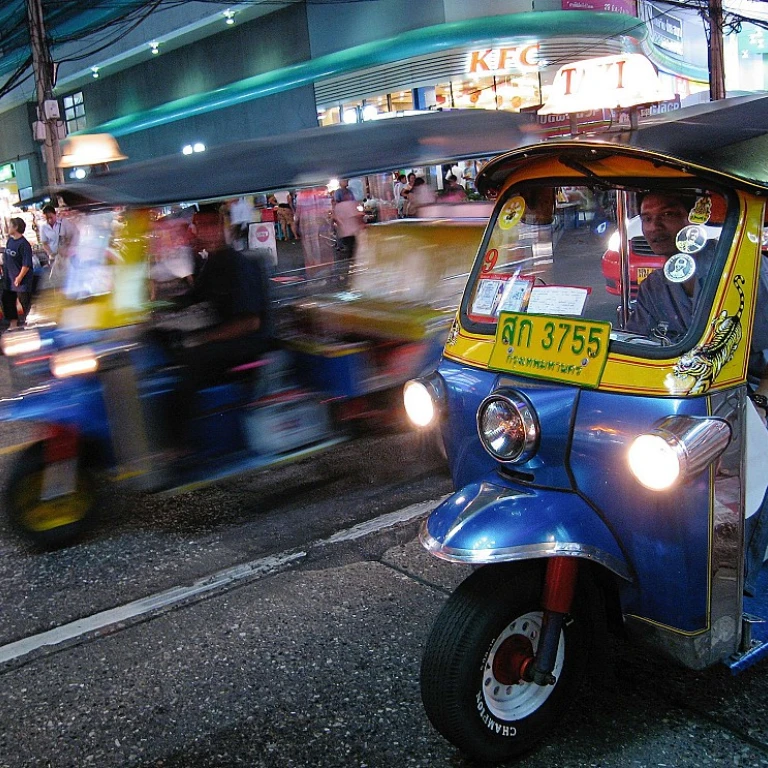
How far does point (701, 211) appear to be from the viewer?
9.11 feet

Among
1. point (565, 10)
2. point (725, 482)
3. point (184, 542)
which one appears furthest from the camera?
point (565, 10)

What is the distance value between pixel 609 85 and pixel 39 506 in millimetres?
5587

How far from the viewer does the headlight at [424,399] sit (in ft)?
10.3

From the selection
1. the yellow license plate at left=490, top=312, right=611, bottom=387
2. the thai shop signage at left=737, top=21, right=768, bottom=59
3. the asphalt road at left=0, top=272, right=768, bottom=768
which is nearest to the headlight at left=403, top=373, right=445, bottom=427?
the yellow license plate at left=490, top=312, right=611, bottom=387

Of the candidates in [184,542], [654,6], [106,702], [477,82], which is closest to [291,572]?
[184,542]

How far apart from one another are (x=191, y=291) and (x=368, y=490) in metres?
1.63

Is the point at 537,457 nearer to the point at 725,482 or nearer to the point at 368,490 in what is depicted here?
the point at 725,482

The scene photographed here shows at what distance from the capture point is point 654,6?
27.6 meters

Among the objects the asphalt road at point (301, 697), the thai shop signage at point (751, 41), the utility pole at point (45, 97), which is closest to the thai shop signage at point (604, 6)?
the utility pole at point (45, 97)

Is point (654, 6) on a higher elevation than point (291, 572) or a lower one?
higher

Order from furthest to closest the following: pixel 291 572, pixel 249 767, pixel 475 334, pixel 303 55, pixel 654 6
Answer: pixel 654 6 → pixel 303 55 → pixel 291 572 → pixel 475 334 → pixel 249 767

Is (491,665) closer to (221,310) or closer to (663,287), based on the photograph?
(663,287)

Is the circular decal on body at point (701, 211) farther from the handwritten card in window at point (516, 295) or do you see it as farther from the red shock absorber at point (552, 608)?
the red shock absorber at point (552, 608)

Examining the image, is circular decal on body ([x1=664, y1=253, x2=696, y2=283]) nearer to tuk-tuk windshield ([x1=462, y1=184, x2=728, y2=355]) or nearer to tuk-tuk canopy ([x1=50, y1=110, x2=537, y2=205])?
tuk-tuk windshield ([x1=462, y1=184, x2=728, y2=355])
